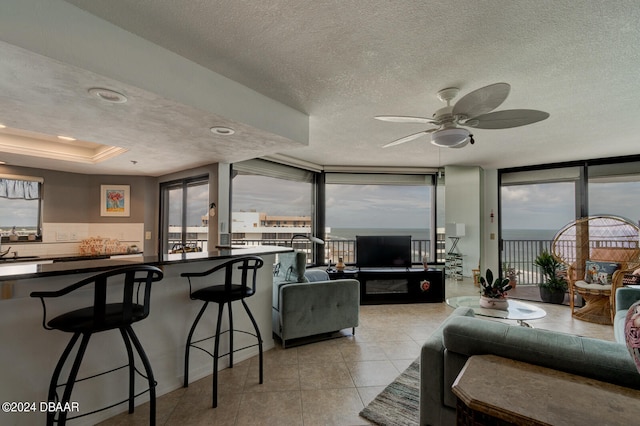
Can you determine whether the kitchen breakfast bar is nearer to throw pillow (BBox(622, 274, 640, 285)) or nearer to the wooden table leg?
the wooden table leg

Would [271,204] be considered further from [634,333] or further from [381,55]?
[634,333]

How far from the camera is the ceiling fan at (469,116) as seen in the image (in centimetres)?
197

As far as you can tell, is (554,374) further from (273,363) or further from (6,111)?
(6,111)

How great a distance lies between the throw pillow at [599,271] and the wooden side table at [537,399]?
4.08 m

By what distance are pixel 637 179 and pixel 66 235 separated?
9.03 m

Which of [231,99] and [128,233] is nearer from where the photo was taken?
[231,99]

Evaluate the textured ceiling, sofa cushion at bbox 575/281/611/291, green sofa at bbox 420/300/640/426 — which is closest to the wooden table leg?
sofa cushion at bbox 575/281/611/291

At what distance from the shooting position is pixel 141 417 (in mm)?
2020

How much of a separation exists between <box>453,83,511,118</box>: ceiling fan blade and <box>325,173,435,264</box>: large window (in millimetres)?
3491

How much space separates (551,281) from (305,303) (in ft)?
14.7

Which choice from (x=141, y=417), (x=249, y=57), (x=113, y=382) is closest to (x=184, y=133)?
(x=249, y=57)

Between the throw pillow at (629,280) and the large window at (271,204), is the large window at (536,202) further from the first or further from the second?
the large window at (271,204)

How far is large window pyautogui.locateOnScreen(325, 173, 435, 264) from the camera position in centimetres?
565

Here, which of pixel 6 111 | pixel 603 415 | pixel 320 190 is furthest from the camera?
pixel 320 190
